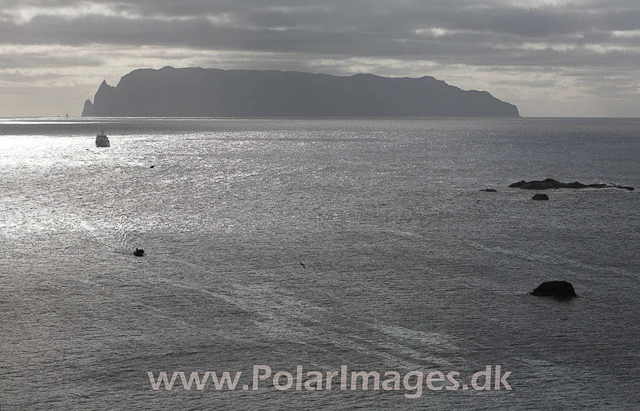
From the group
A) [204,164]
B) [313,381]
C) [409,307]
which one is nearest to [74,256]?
[409,307]

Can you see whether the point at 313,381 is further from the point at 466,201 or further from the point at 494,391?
the point at 466,201

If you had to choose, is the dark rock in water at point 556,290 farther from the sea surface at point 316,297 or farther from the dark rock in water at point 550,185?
the dark rock in water at point 550,185

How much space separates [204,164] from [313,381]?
420ft

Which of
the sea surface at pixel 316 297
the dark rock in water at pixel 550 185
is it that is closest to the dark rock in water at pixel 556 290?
the sea surface at pixel 316 297

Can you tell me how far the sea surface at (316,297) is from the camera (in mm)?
30234

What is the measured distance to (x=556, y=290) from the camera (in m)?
44.2

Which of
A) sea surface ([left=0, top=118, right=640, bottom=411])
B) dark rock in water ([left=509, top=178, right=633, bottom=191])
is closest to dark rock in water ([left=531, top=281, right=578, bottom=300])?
sea surface ([left=0, top=118, right=640, bottom=411])

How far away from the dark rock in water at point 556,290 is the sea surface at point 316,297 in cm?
83

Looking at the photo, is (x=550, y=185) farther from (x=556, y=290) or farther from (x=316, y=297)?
(x=316, y=297)

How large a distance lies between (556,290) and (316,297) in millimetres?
13139

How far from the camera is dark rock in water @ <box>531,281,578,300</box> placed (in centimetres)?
4394

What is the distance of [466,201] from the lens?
293 ft

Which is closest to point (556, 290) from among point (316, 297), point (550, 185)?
point (316, 297)

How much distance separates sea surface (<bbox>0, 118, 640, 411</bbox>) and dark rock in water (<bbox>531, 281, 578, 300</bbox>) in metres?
0.83
